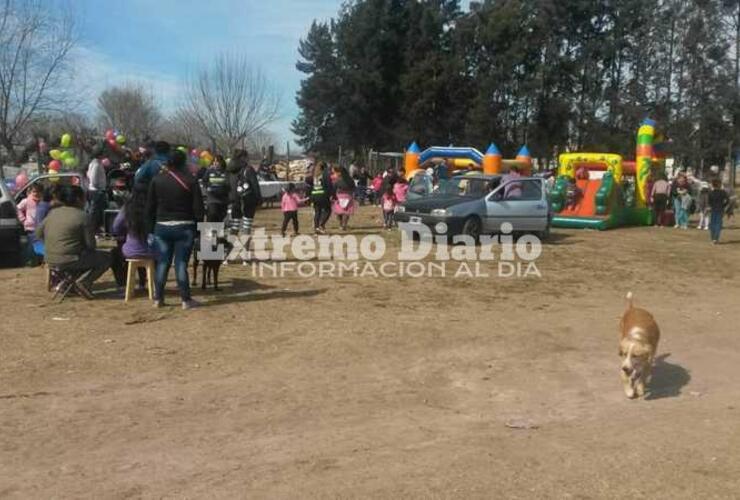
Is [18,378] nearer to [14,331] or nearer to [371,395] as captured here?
[14,331]

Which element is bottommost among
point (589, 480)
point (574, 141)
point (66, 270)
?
point (589, 480)

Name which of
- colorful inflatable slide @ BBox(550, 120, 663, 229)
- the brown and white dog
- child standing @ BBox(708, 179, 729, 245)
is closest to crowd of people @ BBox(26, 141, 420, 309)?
the brown and white dog

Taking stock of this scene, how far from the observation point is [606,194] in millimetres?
21672

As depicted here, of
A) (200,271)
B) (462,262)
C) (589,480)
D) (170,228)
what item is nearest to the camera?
(589,480)

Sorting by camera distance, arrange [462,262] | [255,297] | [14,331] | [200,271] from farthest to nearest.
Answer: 1. [462,262]
2. [200,271]
3. [255,297]
4. [14,331]

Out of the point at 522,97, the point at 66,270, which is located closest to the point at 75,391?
the point at 66,270

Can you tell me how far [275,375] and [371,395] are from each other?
3.21ft

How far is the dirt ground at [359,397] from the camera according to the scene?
4.36 m

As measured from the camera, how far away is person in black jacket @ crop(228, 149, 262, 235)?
1236 cm

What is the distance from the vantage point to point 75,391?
6.00 metres

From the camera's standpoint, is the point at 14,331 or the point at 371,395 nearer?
the point at 371,395

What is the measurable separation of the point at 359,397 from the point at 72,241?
4.81 m

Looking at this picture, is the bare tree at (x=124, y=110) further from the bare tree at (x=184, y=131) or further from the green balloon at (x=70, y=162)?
the green balloon at (x=70, y=162)

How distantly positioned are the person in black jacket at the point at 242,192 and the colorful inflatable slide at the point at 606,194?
11.7 meters
